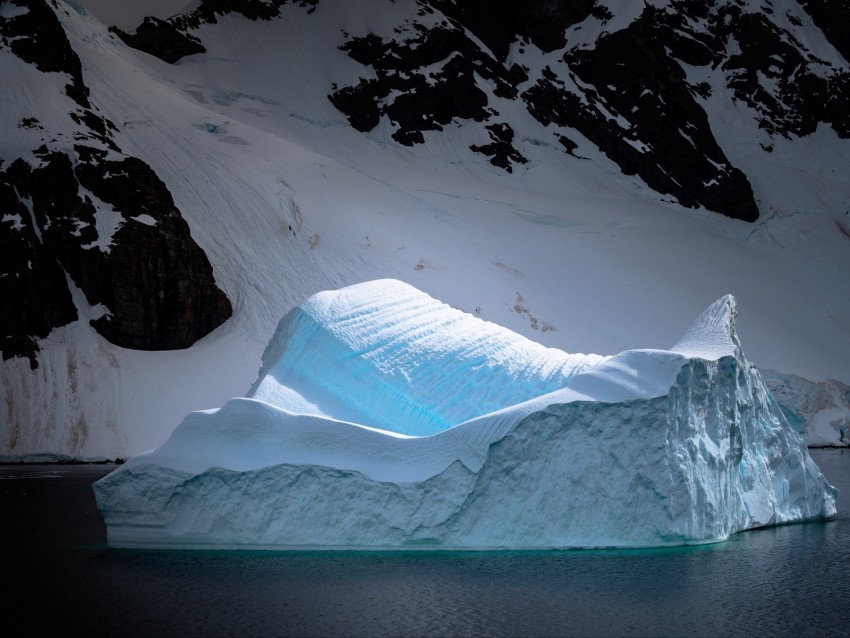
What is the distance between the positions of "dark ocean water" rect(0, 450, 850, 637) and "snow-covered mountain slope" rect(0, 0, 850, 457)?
1274 cm

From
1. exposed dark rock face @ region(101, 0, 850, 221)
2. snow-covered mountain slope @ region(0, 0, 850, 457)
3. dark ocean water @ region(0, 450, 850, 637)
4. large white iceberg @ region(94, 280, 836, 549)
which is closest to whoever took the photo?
dark ocean water @ region(0, 450, 850, 637)

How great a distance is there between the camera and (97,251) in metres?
22.8

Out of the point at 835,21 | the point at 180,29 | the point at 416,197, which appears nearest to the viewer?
the point at 416,197

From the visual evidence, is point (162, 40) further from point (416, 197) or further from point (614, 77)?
point (614, 77)

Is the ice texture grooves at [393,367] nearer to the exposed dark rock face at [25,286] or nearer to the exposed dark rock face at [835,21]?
the exposed dark rock face at [25,286]

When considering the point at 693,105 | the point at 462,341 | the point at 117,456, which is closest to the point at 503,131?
the point at 693,105

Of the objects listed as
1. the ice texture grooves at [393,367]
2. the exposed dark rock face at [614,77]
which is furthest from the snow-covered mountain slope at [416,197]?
the ice texture grooves at [393,367]

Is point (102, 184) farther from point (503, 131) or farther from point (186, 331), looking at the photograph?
point (503, 131)

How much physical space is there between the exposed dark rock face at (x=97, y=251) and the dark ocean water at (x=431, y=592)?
14.5 metres

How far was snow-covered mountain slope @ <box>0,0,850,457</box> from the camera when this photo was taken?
874 inches

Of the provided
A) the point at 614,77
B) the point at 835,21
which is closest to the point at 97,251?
the point at 614,77

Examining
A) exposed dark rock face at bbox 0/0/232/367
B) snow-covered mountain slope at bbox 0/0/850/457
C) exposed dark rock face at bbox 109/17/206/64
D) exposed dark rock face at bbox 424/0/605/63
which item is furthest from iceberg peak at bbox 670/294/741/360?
exposed dark rock face at bbox 424/0/605/63

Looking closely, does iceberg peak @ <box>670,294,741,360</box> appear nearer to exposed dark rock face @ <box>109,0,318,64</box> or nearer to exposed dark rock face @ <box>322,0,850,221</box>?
exposed dark rock face @ <box>322,0,850,221</box>

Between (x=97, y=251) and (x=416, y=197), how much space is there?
13903 mm
